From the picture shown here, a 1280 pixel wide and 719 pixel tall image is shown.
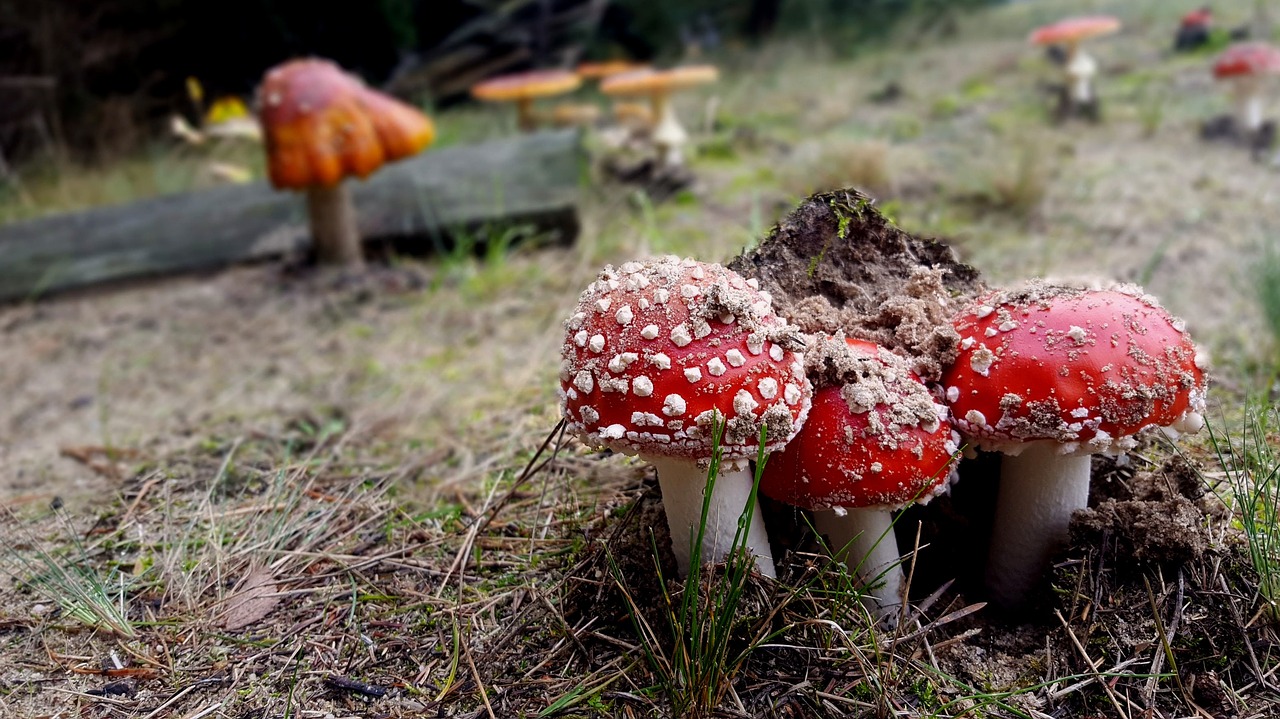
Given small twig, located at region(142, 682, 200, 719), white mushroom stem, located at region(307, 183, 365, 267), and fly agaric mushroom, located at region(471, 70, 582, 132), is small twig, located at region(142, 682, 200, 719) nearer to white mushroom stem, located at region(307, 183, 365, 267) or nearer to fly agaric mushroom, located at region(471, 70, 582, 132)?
white mushroom stem, located at region(307, 183, 365, 267)

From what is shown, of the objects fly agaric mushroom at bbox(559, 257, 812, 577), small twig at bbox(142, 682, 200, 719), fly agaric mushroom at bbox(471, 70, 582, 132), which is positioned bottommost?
small twig at bbox(142, 682, 200, 719)

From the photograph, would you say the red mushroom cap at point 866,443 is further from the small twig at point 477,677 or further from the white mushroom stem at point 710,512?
the small twig at point 477,677

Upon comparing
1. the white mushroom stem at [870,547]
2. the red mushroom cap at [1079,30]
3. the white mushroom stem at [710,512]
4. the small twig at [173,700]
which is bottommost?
the small twig at [173,700]

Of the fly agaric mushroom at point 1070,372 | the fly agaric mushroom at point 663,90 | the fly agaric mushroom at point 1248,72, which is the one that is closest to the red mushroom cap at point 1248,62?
the fly agaric mushroom at point 1248,72

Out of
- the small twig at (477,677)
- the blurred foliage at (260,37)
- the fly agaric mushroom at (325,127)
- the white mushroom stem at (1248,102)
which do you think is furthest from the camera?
the blurred foliage at (260,37)

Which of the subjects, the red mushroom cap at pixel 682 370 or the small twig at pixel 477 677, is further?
the small twig at pixel 477 677

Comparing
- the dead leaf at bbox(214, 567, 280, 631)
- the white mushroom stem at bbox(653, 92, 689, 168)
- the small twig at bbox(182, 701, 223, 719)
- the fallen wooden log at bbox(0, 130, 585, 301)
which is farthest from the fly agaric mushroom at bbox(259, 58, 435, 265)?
the small twig at bbox(182, 701, 223, 719)

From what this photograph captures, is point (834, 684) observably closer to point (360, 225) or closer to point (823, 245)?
point (823, 245)
